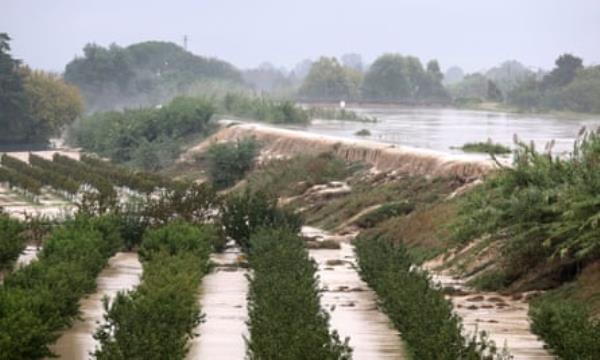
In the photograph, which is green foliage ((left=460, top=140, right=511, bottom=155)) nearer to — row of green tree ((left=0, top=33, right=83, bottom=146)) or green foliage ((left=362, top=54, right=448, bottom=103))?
row of green tree ((left=0, top=33, right=83, bottom=146))

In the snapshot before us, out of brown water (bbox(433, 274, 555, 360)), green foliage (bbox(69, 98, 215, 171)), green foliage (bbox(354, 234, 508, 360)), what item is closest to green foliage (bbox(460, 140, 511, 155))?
green foliage (bbox(354, 234, 508, 360))

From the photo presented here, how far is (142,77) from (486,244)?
147984 millimetres

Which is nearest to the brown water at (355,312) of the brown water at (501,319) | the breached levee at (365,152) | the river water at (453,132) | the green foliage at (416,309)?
the green foliage at (416,309)

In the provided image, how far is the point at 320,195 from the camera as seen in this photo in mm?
46156

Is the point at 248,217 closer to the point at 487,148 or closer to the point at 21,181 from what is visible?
the point at 487,148

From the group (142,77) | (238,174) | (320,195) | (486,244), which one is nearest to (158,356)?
(486,244)

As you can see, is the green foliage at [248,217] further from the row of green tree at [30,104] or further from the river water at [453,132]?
the row of green tree at [30,104]

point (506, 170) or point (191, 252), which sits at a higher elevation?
point (506, 170)

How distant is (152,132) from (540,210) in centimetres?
6188

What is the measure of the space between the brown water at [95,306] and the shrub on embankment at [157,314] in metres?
0.41

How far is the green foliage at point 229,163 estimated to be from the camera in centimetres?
6041

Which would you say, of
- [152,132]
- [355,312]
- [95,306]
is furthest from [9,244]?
[152,132]

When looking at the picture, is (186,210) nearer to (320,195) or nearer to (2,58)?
(320,195)

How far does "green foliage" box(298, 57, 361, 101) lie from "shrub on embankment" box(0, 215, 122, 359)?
123741mm
